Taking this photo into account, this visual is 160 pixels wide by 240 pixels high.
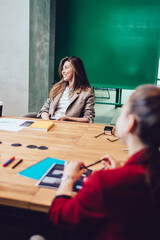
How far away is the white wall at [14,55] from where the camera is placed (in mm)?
3705

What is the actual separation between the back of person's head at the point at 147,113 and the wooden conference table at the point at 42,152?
1.49 ft

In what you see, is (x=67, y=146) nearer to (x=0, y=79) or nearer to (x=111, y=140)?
(x=111, y=140)

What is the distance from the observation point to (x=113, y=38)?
4211 mm

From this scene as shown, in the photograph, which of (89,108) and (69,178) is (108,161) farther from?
(89,108)

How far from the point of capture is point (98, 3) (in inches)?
163

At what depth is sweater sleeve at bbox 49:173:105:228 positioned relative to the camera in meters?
0.74

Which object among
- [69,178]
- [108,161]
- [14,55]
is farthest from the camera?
[14,55]

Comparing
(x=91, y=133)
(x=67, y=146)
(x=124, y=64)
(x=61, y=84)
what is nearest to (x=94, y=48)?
(x=124, y=64)

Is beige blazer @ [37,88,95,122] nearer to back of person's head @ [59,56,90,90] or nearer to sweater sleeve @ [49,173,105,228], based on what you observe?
back of person's head @ [59,56,90,90]

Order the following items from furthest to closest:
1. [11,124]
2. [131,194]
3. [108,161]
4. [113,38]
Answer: [113,38]
[11,124]
[108,161]
[131,194]

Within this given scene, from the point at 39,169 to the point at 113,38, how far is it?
11.5ft

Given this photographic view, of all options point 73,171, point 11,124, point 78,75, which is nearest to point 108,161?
point 73,171

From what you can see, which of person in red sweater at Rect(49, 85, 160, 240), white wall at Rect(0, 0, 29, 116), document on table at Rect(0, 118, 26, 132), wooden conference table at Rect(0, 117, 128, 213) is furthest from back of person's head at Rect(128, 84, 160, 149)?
white wall at Rect(0, 0, 29, 116)

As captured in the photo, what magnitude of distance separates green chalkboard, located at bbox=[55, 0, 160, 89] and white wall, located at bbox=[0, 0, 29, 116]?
2.75 feet
